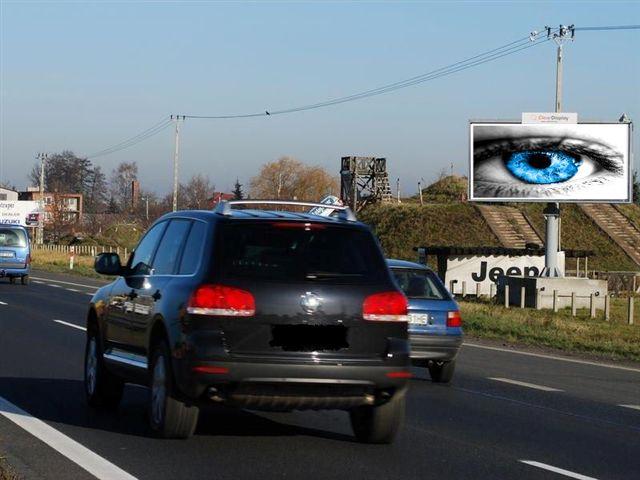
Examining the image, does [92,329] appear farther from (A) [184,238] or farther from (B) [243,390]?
(B) [243,390]

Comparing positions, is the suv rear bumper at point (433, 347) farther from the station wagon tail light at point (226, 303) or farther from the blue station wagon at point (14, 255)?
the blue station wagon at point (14, 255)

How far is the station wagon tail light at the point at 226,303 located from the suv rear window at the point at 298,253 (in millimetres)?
146

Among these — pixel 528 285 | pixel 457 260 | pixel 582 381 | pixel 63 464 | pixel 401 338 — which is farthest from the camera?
pixel 457 260

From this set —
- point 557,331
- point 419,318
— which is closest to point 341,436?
point 419,318

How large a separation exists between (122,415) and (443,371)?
5.12 m

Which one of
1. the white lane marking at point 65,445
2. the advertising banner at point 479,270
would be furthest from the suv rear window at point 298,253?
the advertising banner at point 479,270

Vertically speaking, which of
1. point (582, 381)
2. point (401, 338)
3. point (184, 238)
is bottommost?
point (582, 381)

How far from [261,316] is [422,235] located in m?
66.8

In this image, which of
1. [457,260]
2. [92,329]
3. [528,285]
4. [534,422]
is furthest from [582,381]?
[457,260]

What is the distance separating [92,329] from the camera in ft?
38.6

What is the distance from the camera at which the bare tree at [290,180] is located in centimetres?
14188

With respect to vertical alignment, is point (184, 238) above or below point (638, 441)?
above

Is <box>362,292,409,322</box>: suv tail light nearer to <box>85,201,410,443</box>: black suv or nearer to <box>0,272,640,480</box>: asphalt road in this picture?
<box>85,201,410,443</box>: black suv

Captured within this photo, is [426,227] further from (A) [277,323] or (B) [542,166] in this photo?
(A) [277,323]
